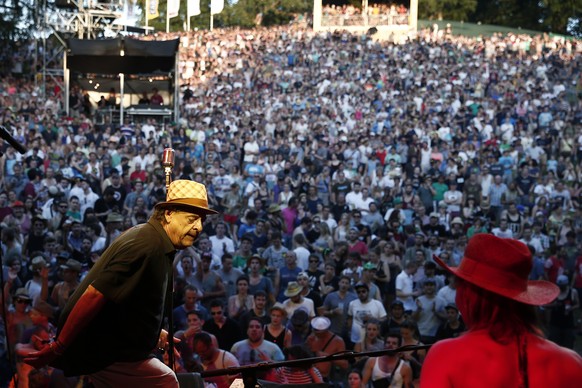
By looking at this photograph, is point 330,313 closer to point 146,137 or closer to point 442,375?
point 442,375

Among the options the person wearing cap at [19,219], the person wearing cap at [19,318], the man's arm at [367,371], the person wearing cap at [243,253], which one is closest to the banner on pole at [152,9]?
the person wearing cap at [19,219]

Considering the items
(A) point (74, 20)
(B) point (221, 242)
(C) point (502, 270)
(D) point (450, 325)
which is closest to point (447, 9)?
(A) point (74, 20)

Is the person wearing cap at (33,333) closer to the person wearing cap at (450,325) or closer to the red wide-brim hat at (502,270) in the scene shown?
the person wearing cap at (450,325)

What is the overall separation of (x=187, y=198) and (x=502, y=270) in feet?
6.27

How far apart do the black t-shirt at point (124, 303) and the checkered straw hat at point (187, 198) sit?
0.18 m

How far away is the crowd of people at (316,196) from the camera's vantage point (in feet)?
29.6

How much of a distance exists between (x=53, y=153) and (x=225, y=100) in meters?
9.66

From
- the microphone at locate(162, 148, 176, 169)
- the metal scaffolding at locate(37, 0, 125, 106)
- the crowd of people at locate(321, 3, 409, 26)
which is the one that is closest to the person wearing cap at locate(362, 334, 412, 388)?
the microphone at locate(162, 148, 176, 169)

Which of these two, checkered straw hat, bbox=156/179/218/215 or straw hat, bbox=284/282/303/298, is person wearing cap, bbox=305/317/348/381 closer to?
straw hat, bbox=284/282/303/298

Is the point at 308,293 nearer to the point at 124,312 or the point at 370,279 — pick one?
the point at 370,279

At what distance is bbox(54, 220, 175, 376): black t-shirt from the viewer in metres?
3.96

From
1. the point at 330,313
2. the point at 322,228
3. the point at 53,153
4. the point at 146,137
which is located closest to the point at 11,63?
the point at 146,137

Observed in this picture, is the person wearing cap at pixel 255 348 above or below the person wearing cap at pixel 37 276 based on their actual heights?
below

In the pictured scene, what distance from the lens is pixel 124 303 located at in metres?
4.00
